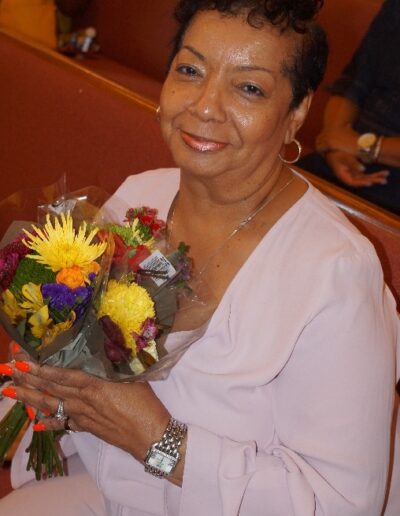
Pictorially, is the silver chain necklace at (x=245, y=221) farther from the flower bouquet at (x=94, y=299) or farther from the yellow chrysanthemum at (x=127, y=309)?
the yellow chrysanthemum at (x=127, y=309)

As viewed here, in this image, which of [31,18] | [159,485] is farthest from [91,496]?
[31,18]

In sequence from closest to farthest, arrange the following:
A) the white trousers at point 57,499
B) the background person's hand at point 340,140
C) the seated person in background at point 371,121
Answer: the white trousers at point 57,499 < the seated person in background at point 371,121 < the background person's hand at point 340,140

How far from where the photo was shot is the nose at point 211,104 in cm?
126

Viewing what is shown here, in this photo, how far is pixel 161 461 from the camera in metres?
1.25

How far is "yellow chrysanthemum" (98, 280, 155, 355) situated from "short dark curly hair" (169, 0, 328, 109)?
0.49 m

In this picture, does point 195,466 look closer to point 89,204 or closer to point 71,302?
point 71,302

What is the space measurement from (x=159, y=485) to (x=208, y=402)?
20 centimetres

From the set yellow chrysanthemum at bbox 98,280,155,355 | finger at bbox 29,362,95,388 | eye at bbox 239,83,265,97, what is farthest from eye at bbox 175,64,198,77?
finger at bbox 29,362,95,388

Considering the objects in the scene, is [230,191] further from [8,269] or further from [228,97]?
[8,269]

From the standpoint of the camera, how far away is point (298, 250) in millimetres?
1286

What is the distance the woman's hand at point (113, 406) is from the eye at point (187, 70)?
0.58 m

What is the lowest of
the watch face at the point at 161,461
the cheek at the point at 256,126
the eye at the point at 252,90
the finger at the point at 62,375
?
the watch face at the point at 161,461

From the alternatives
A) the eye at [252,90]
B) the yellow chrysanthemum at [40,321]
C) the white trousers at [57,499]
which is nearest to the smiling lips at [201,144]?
the eye at [252,90]

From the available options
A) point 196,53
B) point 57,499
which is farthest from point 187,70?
point 57,499
